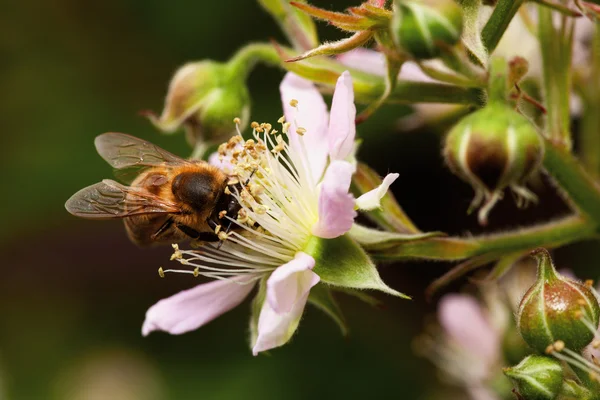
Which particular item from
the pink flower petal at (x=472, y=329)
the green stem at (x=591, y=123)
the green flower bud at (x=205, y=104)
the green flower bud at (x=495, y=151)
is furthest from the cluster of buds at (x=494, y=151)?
the pink flower petal at (x=472, y=329)

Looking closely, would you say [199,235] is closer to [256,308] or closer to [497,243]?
[256,308]

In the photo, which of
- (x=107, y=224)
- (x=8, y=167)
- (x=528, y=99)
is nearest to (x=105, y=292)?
(x=107, y=224)

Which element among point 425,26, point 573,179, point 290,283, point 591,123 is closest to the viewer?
point 425,26

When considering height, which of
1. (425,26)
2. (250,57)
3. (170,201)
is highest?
(425,26)

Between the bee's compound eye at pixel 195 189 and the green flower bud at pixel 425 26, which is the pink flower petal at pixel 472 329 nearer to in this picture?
the bee's compound eye at pixel 195 189

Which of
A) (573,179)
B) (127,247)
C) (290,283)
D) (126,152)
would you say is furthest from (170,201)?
(127,247)

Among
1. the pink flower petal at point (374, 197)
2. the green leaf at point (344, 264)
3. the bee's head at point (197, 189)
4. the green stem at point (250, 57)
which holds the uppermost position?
the green stem at point (250, 57)
